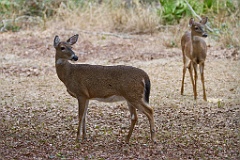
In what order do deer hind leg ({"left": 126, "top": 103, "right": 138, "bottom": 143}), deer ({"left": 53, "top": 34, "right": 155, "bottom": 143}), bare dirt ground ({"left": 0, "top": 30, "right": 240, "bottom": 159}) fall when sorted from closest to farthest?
1. bare dirt ground ({"left": 0, "top": 30, "right": 240, "bottom": 159})
2. deer ({"left": 53, "top": 34, "right": 155, "bottom": 143})
3. deer hind leg ({"left": 126, "top": 103, "right": 138, "bottom": 143})

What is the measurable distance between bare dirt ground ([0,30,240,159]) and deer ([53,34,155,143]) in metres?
0.34

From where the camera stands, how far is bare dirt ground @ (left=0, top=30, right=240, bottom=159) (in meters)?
5.96

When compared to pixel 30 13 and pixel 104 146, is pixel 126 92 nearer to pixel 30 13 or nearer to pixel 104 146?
pixel 104 146

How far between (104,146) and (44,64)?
19.2 ft

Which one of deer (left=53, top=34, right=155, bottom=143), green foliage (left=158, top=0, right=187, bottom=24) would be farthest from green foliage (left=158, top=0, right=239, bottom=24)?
deer (left=53, top=34, right=155, bottom=143)

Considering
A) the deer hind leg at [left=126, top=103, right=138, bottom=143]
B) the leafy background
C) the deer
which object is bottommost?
the leafy background

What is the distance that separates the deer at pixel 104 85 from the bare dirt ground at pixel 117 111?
337 millimetres

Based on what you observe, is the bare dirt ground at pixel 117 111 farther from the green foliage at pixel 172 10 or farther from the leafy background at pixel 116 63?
the green foliage at pixel 172 10

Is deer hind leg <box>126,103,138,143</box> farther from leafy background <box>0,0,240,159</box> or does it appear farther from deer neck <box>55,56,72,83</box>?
deer neck <box>55,56,72,83</box>

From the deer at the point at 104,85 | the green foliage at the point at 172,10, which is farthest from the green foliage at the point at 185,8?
the deer at the point at 104,85

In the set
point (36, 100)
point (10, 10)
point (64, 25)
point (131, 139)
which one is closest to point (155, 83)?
point (36, 100)

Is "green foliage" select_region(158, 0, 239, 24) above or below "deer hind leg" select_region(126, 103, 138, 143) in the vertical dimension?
below

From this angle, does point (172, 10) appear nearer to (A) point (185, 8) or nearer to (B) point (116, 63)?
(A) point (185, 8)

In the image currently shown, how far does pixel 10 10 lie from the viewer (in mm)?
15789
